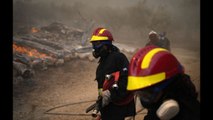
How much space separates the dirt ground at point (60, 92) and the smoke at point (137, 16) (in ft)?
22.7

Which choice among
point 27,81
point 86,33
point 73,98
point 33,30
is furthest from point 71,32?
point 73,98

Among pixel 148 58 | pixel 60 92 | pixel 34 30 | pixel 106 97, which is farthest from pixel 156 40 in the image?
pixel 34 30

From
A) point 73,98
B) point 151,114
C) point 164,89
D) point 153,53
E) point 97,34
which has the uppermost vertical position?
point 97,34

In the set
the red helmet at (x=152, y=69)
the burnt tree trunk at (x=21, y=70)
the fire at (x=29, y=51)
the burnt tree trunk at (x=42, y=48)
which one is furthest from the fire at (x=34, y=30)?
the red helmet at (x=152, y=69)

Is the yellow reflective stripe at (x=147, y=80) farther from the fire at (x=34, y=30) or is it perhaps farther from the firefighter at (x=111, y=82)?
the fire at (x=34, y=30)

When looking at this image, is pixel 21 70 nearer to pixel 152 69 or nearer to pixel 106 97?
pixel 106 97

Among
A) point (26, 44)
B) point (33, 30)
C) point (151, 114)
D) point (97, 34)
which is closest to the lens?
point (151, 114)

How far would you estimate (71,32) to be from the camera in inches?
630

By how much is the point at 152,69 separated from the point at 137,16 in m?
18.1

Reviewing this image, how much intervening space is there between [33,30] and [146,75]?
13724 mm

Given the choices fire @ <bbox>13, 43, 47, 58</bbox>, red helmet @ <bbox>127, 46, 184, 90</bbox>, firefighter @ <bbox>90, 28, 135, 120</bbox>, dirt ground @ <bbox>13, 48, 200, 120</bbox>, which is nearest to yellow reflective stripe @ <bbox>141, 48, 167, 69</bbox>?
Result: red helmet @ <bbox>127, 46, 184, 90</bbox>

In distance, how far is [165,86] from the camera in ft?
7.64

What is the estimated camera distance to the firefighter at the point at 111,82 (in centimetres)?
415

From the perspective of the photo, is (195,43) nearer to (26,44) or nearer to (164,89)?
(26,44)
